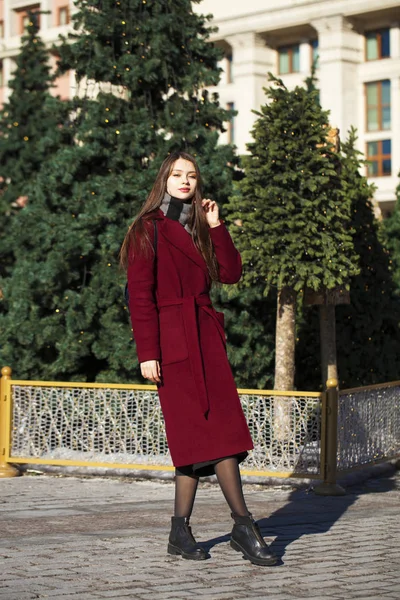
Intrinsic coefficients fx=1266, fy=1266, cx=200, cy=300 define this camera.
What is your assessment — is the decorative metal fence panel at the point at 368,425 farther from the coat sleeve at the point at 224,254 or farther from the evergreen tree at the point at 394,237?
the evergreen tree at the point at 394,237

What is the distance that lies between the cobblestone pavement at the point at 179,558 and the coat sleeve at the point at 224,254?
1.36 m

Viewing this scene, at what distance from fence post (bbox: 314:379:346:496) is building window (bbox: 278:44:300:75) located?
38389 mm

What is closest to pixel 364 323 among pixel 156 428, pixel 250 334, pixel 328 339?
pixel 328 339

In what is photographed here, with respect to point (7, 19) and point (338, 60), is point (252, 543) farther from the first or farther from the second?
point (7, 19)

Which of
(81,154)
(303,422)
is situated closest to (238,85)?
(81,154)

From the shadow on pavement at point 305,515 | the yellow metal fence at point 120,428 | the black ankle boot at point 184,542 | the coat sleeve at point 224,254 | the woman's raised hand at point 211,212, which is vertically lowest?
the shadow on pavement at point 305,515

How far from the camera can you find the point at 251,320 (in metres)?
11.9

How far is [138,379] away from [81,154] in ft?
7.22

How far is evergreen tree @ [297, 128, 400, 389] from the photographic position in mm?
12391

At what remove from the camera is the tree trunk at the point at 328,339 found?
37.5 feet

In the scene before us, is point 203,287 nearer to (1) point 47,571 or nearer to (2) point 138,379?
(1) point 47,571

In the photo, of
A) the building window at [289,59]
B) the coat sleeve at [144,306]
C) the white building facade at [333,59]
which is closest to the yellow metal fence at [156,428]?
the coat sleeve at [144,306]

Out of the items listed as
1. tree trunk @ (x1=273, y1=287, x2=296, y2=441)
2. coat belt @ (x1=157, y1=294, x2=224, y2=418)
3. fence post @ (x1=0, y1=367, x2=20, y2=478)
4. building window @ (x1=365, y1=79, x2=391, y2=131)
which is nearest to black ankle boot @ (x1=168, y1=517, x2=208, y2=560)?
coat belt @ (x1=157, y1=294, x2=224, y2=418)

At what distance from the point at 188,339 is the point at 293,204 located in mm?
4719
